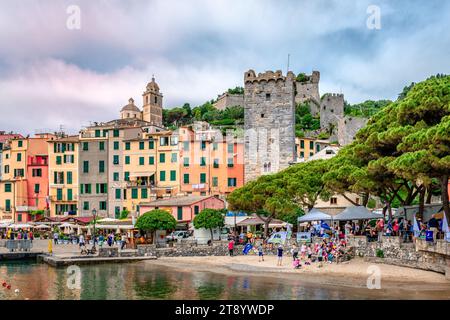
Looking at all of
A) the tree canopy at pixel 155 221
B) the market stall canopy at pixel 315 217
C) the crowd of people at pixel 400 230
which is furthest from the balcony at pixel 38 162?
the crowd of people at pixel 400 230

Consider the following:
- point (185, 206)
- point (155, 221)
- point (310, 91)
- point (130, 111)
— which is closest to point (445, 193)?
point (155, 221)

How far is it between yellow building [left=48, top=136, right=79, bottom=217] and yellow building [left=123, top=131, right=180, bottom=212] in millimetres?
6085

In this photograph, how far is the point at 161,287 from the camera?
103 feet

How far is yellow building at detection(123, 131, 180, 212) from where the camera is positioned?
71125mm

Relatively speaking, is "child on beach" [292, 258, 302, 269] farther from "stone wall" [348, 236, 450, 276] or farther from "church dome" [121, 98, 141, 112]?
"church dome" [121, 98, 141, 112]

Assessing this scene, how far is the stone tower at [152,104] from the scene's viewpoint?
148 m

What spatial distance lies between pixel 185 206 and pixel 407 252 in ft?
101

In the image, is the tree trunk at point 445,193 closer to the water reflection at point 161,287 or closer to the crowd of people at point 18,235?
the water reflection at point 161,287

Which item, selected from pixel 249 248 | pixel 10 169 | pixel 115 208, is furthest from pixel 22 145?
pixel 249 248

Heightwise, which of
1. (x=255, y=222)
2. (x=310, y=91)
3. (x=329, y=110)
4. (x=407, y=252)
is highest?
(x=310, y=91)

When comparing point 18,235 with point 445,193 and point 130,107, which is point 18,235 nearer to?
point 445,193

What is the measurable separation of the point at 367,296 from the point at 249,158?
152ft

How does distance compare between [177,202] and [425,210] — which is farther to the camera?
[177,202]

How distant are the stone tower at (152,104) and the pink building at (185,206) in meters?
84.5
